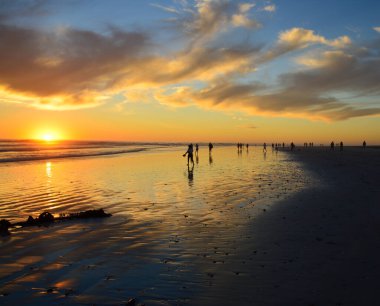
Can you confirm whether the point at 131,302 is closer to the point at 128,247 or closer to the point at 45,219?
the point at 128,247

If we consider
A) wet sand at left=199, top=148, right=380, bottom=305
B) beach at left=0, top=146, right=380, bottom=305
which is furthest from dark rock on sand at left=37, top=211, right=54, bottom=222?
wet sand at left=199, top=148, right=380, bottom=305

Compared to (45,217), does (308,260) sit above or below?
below

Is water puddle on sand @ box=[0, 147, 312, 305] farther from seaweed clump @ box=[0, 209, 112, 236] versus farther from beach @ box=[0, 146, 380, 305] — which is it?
seaweed clump @ box=[0, 209, 112, 236]

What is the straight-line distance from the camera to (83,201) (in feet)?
54.1

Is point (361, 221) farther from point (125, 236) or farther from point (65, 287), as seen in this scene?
point (65, 287)

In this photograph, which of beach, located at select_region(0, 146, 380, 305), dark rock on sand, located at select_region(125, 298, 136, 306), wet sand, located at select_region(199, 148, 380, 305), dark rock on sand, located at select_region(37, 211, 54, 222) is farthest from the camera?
dark rock on sand, located at select_region(37, 211, 54, 222)

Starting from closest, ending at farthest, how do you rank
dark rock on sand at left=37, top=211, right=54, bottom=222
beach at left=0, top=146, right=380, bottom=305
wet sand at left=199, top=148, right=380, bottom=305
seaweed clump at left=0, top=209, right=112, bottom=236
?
1. wet sand at left=199, top=148, right=380, bottom=305
2. beach at left=0, top=146, right=380, bottom=305
3. seaweed clump at left=0, top=209, right=112, bottom=236
4. dark rock on sand at left=37, top=211, right=54, bottom=222

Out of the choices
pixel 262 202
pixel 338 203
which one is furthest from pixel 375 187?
pixel 262 202

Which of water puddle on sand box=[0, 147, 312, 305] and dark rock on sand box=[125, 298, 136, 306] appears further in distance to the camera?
water puddle on sand box=[0, 147, 312, 305]

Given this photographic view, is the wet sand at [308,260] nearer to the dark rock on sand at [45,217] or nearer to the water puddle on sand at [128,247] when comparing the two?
the water puddle on sand at [128,247]

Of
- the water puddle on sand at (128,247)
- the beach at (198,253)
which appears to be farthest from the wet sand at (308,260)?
the water puddle on sand at (128,247)

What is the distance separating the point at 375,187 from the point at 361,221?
9867 millimetres

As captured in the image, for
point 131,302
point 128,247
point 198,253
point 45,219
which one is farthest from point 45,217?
point 131,302

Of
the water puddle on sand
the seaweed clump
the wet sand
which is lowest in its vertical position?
the wet sand
